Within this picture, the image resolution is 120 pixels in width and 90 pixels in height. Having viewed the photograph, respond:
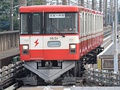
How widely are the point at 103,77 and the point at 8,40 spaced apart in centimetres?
1521

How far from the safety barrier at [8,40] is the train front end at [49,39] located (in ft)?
37.7

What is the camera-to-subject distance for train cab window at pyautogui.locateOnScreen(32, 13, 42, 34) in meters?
16.5

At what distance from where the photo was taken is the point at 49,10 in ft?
53.9

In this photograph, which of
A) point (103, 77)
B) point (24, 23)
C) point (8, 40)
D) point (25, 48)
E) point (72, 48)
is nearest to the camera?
point (72, 48)

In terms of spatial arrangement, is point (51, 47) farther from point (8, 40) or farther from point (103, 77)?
point (8, 40)

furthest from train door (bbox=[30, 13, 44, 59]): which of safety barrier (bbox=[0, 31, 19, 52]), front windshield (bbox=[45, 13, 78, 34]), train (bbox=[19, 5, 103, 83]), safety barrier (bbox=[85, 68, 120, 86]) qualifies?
safety barrier (bbox=[0, 31, 19, 52])

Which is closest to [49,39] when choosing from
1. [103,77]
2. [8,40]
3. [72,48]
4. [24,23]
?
[72,48]

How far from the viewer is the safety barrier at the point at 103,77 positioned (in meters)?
15.6

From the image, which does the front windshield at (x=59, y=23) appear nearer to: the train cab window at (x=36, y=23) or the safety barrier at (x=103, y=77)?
the train cab window at (x=36, y=23)

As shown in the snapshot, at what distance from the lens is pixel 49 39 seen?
16.3 metres

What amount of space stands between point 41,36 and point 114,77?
9.90 feet

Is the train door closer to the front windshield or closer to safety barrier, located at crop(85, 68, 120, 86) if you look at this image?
the front windshield

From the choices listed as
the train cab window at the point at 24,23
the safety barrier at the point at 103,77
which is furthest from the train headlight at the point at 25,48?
the safety barrier at the point at 103,77

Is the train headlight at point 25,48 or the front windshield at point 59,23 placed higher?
the front windshield at point 59,23
